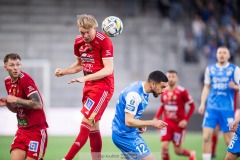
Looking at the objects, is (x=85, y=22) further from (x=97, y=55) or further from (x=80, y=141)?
(x=80, y=141)

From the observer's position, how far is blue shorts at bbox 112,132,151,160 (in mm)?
8844

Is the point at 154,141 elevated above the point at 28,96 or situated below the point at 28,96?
below

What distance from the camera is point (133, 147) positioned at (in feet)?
29.1

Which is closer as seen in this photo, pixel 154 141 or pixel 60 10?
pixel 154 141

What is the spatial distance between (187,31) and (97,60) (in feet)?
51.6

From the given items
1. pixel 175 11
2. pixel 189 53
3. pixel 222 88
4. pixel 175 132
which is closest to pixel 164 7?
pixel 175 11

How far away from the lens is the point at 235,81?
1205 cm

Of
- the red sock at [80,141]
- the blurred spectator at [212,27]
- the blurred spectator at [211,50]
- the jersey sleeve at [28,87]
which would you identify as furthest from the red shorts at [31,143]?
the blurred spectator at [212,27]

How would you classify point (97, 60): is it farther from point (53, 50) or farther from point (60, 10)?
point (60, 10)

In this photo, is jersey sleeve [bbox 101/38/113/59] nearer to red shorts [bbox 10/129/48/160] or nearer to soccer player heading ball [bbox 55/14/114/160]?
soccer player heading ball [bbox 55/14/114/160]

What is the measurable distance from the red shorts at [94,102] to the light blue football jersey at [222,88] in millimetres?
3244

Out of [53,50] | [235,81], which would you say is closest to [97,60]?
[235,81]

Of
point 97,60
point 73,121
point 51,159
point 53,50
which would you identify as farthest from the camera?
point 53,50

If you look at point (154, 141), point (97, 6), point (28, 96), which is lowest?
point (154, 141)
